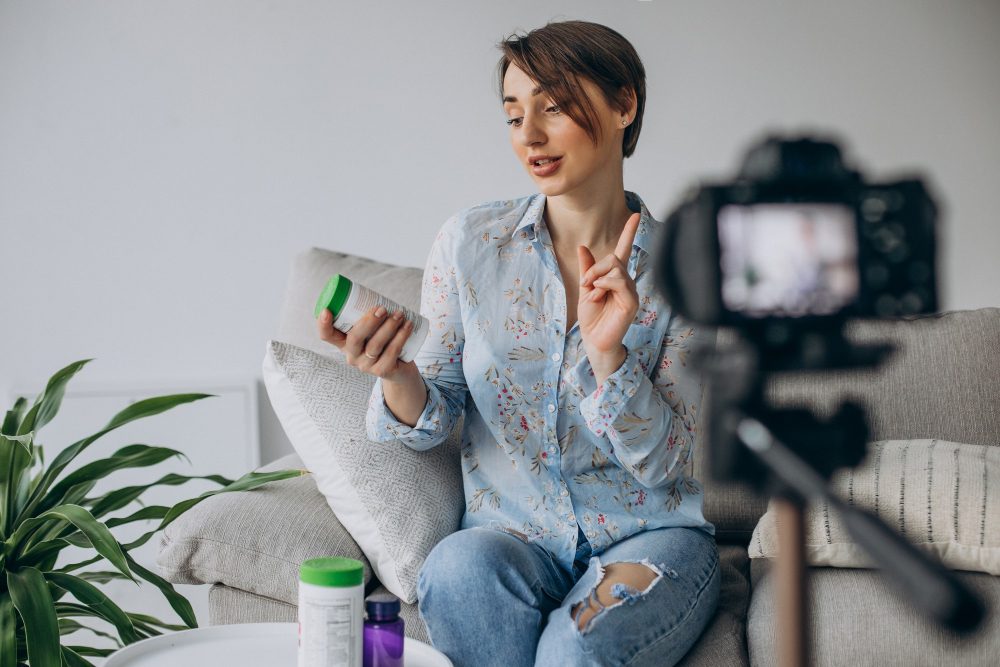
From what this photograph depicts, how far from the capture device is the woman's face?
42.9 inches

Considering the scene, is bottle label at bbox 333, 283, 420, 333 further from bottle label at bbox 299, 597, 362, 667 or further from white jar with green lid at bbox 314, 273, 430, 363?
bottle label at bbox 299, 597, 362, 667

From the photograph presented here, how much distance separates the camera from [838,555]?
1092 mm

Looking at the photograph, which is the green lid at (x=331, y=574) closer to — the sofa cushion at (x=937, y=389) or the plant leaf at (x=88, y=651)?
the plant leaf at (x=88, y=651)

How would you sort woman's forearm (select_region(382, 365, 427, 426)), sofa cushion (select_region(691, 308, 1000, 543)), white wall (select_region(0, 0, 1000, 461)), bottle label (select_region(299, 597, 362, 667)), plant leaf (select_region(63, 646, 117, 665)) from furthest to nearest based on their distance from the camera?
white wall (select_region(0, 0, 1000, 461)) → sofa cushion (select_region(691, 308, 1000, 543)) → plant leaf (select_region(63, 646, 117, 665)) → woman's forearm (select_region(382, 365, 427, 426)) → bottle label (select_region(299, 597, 362, 667))

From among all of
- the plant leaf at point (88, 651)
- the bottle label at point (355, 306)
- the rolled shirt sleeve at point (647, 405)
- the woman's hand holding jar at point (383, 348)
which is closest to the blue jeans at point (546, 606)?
the rolled shirt sleeve at point (647, 405)

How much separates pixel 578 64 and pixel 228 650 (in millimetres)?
907

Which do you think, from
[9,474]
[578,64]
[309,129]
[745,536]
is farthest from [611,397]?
[309,129]

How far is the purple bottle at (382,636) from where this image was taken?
737 millimetres

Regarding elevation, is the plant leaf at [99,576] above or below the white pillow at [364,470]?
below

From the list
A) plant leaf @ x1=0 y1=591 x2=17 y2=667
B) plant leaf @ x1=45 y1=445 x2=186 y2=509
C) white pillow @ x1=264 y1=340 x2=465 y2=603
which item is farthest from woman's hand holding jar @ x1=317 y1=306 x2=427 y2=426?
plant leaf @ x1=0 y1=591 x2=17 y2=667

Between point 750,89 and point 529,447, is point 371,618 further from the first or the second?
point 750,89

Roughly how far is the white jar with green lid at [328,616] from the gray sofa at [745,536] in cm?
38

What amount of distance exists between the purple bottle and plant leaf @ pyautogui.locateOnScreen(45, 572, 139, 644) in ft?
1.52

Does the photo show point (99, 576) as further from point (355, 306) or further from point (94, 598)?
point (355, 306)
